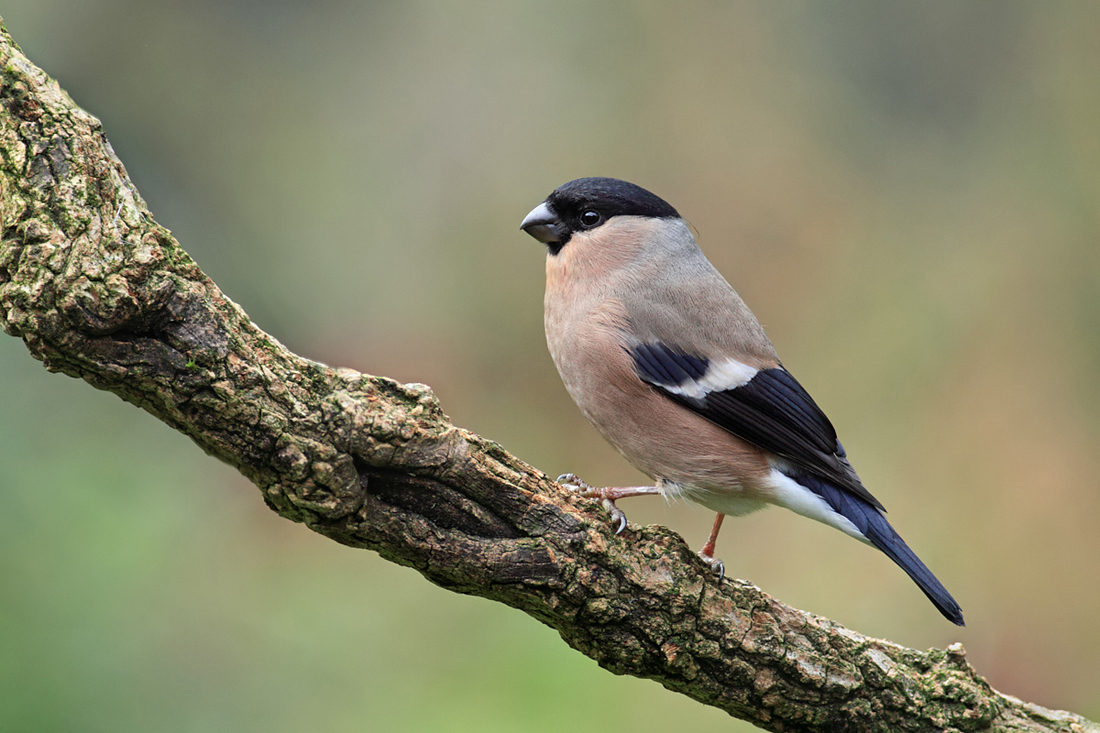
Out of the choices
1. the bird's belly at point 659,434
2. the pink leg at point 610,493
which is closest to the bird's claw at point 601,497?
the pink leg at point 610,493

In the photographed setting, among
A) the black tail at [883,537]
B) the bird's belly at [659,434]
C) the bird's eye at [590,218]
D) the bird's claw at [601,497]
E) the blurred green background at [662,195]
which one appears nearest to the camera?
the bird's claw at [601,497]

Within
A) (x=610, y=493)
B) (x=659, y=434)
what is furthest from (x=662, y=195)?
(x=610, y=493)

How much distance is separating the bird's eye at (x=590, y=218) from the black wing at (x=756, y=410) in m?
0.68

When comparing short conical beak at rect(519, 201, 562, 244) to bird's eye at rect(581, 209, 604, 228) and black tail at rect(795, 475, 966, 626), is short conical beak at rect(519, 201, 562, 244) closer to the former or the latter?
bird's eye at rect(581, 209, 604, 228)

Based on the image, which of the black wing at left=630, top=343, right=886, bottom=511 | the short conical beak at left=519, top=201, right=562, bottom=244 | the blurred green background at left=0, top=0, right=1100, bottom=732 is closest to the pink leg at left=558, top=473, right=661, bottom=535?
the black wing at left=630, top=343, right=886, bottom=511

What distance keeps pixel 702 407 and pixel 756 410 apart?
0.21 m

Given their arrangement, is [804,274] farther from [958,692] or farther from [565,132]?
[958,692]

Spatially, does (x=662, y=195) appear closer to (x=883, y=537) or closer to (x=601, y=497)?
(x=883, y=537)

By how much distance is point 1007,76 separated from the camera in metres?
6.05

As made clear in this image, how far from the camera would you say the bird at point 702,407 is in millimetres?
2994

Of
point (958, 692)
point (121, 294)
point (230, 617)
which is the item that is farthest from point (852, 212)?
point (121, 294)

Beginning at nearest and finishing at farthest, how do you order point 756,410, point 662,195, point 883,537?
1. point 883,537
2. point 756,410
3. point 662,195

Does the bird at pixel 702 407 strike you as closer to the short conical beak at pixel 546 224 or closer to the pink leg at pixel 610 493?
the pink leg at pixel 610 493

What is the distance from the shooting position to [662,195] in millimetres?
5965
